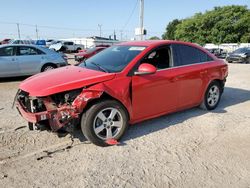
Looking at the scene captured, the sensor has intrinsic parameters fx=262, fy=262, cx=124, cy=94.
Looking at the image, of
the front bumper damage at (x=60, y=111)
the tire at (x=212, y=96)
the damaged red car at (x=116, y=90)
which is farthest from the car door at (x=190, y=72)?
the front bumper damage at (x=60, y=111)

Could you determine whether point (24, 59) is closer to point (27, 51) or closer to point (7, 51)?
point (27, 51)

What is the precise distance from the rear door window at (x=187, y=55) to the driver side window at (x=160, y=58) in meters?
0.15

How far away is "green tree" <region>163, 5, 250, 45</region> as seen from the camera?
54.1 metres

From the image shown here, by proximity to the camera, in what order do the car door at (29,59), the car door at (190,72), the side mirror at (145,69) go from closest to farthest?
the side mirror at (145,69), the car door at (190,72), the car door at (29,59)

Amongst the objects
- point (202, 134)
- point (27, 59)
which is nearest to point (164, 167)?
point (202, 134)

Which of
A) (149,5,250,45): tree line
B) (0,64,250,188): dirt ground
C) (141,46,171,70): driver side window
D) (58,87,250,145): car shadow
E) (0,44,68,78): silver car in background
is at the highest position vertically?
(149,5,250,45): tree line

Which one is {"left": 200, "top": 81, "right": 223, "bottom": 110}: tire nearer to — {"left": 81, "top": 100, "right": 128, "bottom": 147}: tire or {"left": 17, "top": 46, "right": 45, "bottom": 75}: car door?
{"left": 81, "top": 100, "right": 128, "bottom": 147}: tire

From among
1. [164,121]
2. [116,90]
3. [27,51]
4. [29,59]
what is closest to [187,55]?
[164,121]

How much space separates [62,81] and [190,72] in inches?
100

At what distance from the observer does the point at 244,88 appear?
884cm

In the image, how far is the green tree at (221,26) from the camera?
5409cm

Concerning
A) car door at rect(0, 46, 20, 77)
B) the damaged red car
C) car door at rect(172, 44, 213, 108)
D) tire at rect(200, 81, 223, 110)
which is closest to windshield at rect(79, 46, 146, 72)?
the damaged red car

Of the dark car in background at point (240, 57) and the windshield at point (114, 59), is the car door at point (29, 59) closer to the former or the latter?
the windshield at point (114, 59)

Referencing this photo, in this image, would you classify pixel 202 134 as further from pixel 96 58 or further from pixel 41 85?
pixel 41 85
